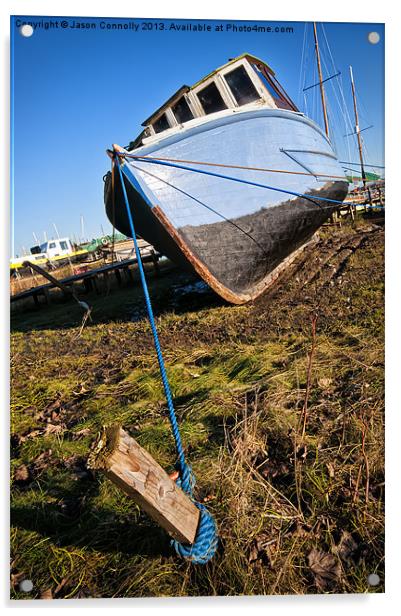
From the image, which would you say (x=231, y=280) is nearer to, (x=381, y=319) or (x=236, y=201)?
(x=236, y=201)

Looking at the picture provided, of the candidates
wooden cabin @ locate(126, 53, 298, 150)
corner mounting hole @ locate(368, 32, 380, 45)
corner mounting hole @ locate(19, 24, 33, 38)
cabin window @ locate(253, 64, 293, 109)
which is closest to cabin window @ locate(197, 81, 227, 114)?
wooden cabin @ locate(126, 53, 298, 150)

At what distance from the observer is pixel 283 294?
520cm

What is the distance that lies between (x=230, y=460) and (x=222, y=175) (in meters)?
3.12

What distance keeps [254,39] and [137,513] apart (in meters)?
2.71

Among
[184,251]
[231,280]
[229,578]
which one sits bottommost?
[229,578]

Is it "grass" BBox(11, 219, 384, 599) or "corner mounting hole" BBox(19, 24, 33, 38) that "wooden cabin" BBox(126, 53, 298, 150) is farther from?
"grass" BBox(11, 219, 384, 599)

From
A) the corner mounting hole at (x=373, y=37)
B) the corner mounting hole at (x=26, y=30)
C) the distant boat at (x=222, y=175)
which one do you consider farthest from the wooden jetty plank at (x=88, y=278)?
the corner mounting hole at (x=373, y=37)

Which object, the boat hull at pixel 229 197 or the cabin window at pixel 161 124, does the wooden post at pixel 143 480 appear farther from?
the cabin window at pixel 161 124

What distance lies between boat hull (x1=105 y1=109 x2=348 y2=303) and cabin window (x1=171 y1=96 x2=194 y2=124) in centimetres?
39

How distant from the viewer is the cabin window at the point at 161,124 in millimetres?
4676

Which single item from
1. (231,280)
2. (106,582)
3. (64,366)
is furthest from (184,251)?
(106,582)

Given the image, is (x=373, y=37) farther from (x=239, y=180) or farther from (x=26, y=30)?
(x=26, y=30)

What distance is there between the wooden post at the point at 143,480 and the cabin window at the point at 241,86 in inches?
171

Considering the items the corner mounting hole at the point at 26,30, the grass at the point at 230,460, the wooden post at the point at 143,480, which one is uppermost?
the corner mounting hole at the point at 26,30
